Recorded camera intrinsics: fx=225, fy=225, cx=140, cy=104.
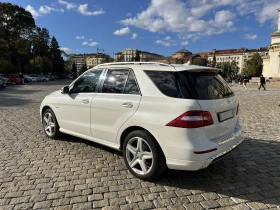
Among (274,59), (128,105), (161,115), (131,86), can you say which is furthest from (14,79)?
(274,59)

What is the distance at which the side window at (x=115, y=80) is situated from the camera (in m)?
3.93

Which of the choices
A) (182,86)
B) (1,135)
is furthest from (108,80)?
(1,135)

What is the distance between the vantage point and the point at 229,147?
3445mm

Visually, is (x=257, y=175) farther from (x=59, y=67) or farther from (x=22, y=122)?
(x=59, y=67)

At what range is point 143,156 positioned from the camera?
11.5ft

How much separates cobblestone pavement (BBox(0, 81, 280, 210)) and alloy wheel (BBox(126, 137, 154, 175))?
0.20 metres

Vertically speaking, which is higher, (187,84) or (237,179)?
(187,84)

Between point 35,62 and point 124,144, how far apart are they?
66383mm

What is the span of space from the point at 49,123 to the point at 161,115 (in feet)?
11.7

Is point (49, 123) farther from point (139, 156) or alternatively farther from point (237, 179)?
point (237, 179)

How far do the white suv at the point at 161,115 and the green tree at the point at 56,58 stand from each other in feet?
271

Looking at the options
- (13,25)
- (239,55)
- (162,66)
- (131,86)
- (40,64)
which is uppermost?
(239,55)

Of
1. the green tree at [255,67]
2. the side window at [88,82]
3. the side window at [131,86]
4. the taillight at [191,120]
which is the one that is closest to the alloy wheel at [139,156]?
the taillight at [191,120]

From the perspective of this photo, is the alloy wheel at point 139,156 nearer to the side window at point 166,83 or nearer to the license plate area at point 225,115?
the side window at point 166,83
